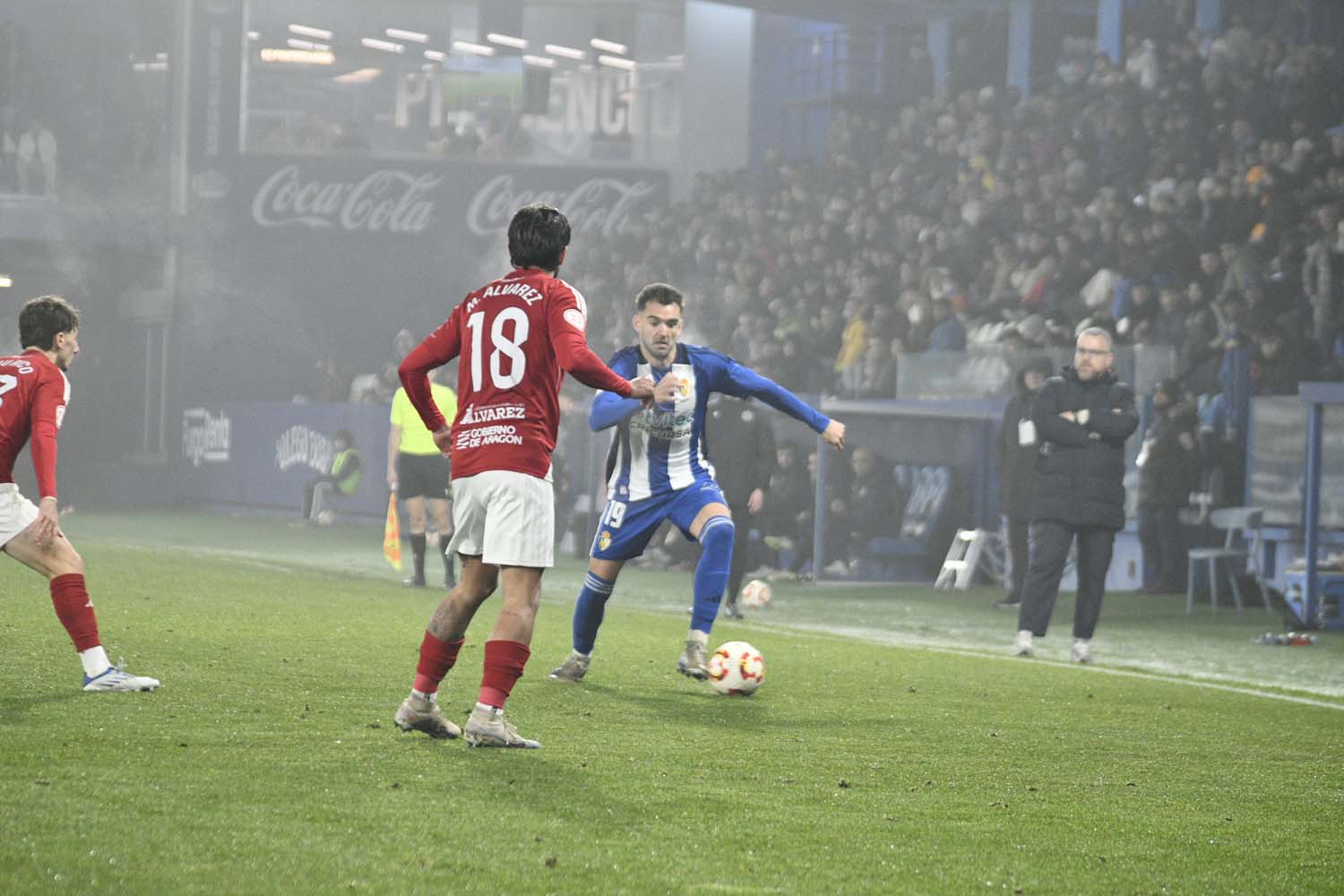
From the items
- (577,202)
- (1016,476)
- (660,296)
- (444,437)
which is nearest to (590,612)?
(660,296)

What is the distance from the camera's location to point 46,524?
22.1 ft

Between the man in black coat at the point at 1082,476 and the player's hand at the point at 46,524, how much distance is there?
21.0 feet

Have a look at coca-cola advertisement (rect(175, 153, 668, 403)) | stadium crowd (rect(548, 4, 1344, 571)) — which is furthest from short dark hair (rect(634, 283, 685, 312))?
coca-cola advertisement (rect(175, 153, 668, 403))

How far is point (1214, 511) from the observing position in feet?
52.4

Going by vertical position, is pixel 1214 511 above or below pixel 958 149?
below

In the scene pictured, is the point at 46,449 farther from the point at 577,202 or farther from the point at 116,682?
the point at 577,202

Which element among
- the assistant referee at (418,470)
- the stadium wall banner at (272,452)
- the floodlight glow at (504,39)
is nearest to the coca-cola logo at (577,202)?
the floodlight glow at (504,39)

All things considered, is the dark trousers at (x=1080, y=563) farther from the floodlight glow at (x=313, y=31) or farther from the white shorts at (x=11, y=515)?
the floodlight glow at (x=313, y=31)

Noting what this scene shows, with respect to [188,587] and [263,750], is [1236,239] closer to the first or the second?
[188,587]

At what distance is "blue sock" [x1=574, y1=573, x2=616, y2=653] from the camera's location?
8.25 metres

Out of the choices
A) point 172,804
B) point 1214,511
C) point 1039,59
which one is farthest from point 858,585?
point 172,804

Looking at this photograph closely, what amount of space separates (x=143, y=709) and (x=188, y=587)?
6.65 metres

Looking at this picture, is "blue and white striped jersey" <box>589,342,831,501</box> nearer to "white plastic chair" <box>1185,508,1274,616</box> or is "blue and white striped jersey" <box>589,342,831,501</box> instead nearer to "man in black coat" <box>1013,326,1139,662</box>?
"man in black coat" <box>1013,326,1139,662</box>

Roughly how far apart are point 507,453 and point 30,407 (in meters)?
2.15
